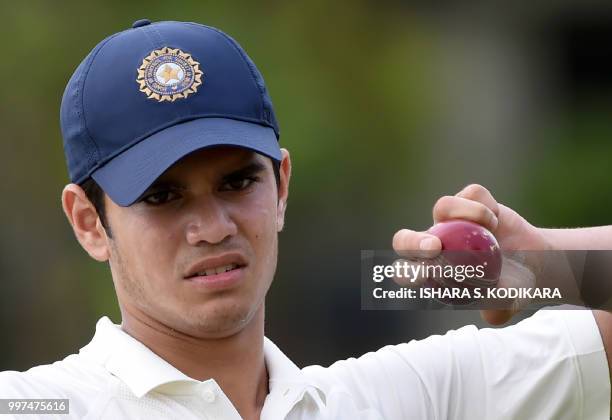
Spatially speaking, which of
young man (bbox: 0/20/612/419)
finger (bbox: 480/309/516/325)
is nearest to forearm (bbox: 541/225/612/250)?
young man (bbox: 0/20/612/419)

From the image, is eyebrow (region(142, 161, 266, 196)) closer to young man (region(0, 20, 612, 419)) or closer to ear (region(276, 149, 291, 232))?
young man (region(0, 20, 612, 419))

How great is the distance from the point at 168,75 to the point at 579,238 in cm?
69

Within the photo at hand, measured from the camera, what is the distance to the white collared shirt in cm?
186

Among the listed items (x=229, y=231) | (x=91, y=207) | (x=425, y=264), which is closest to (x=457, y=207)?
(x=425, y=264)

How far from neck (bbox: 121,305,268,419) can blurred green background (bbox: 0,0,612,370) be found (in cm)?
297

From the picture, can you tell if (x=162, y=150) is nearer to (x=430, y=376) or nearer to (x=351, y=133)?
(x=430, y=376)

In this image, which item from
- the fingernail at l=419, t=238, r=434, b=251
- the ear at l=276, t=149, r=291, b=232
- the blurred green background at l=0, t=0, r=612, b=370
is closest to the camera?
the fingernail at l=419, t=238, r=434, b=251

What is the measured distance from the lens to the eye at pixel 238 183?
186 cm

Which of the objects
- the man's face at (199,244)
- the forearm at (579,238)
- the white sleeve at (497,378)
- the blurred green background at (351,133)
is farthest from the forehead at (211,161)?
the blurred green background at (351,133)

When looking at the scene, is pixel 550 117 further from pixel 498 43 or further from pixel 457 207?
pixel 457 207

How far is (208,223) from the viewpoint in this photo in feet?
5.93

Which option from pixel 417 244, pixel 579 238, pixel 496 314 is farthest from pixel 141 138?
pixel 579 238

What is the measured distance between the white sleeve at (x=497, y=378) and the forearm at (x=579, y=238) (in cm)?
11

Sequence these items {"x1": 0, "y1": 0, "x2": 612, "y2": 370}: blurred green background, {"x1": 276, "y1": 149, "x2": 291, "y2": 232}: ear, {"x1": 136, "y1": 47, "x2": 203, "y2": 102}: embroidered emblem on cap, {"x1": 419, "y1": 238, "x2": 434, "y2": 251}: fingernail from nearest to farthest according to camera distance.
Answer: {"x1": 419, "y1": 238, "x2": 434, "y2": 251}: fingernail
{"x1": 136, "y1": 47, "x2": 203, "y2": 102}: embroidered emblem on cap
{"x1": 276, "y1": 149, "x2": 291, "y2": 232}: ear
{"x1": 0, "y1": 0, "x2": 612, "y2": 370}: blurred green background
